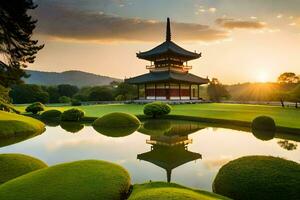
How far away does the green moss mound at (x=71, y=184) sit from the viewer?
6.98 meters

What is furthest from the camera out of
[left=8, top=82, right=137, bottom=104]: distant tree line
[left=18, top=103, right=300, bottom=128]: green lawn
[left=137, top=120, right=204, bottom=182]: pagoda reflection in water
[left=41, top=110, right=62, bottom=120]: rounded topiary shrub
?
[left=8, top=82, right=137, bottom=104]: distant tree line

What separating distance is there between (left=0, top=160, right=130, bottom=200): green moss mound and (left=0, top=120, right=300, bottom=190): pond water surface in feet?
10.6

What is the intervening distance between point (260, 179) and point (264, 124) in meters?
19.4

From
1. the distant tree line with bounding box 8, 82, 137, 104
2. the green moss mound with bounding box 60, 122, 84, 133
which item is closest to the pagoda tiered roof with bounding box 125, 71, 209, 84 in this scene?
the distant tree line with bounding box 8, 82, 137, 104

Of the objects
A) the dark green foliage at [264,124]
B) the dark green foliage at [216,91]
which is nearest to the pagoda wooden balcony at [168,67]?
the dark green foliage at [216,91]

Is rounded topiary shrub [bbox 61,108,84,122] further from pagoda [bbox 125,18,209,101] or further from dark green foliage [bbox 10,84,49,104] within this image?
dark green foliage [bbox 10,84,49,104]

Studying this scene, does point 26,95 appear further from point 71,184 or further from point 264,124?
point 71,184

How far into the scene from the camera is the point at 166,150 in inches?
672

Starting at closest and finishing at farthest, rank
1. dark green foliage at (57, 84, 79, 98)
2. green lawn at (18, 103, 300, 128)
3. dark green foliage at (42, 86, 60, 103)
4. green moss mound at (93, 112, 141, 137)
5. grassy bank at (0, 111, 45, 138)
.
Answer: grassy bank at (0, 111, 45, 138) < green moss mound at (93, 112, 141, 137) < green lawn at (18, 103, 300, 128) < dark green foliage at (42, 86, 60, 103) < dark green foliage at (57, 84, 79, 98)

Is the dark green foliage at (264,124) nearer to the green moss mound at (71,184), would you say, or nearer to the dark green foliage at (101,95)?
the green moss mound at (71,184)

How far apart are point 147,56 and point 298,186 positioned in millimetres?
56157

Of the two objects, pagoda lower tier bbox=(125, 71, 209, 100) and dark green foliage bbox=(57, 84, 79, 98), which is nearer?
pagoda lower tier bbox=(125, 71, 209, 100)

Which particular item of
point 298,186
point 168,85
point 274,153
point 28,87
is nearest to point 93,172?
point 298,186

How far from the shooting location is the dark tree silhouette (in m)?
25.0
